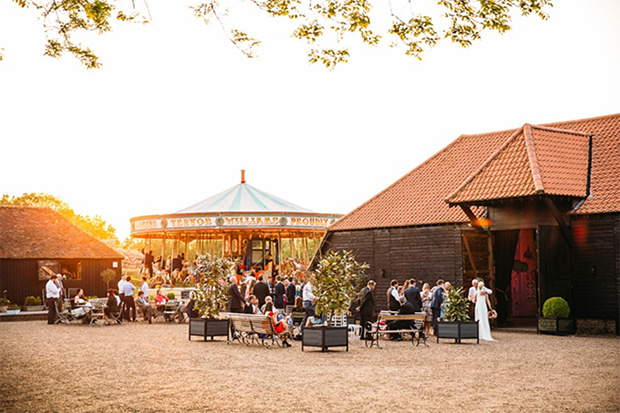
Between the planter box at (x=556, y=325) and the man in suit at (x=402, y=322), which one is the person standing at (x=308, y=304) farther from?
the planter box at (x=556, y=325)

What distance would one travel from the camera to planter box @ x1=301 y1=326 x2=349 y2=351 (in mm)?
15125

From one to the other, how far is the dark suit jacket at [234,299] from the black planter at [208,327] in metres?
0.87

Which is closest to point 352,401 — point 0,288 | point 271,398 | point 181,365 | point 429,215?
point 271,398

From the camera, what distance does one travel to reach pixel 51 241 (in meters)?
34.2

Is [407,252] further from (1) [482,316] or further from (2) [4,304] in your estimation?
(2) [4,304]

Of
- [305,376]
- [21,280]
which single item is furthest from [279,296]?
[21,280]

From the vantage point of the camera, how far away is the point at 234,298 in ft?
60.8

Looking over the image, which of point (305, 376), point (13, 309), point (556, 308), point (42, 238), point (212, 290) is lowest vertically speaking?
point (305, 376)

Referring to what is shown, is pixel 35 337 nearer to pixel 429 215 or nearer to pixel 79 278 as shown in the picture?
pixel 429 215

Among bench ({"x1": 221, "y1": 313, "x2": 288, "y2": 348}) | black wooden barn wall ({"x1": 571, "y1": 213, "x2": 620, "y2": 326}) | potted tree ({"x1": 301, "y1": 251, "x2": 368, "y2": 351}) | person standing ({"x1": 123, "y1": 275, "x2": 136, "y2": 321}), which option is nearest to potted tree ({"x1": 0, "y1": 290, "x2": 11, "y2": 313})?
person standing ({"x1": 123, "y1": 275, "x2": 136, "y2": 321})

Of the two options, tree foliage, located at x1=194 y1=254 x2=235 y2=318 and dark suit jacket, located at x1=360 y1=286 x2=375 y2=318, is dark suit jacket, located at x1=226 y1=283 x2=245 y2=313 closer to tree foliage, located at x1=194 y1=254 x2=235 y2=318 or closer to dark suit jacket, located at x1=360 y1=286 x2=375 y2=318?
tree foliage, located at x1=194 y1=254 x2=235 y2=318

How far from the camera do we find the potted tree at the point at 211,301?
1758 centimetres

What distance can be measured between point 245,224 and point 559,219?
19.5 metres

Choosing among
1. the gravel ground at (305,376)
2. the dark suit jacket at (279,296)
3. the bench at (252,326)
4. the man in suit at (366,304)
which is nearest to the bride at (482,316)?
the gravel ground at (305,376)
